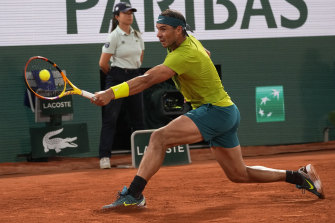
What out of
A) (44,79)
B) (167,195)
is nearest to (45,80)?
(44,79)

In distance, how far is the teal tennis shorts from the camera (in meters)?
4.66

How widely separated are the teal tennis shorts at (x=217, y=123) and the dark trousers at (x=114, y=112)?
10.3 feet

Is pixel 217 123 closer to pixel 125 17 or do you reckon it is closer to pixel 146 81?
pixel 146 81

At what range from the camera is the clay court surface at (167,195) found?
14.8 feet

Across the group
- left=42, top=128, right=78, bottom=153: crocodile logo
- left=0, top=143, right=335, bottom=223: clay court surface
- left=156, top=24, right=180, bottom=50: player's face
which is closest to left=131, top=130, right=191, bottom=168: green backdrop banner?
left=0, top=143, right=335, bottom=223: clay court surface

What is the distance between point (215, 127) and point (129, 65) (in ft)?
10.9

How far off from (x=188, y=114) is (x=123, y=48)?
3227 millimetres

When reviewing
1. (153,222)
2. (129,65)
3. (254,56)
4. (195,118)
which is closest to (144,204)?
(153,222)

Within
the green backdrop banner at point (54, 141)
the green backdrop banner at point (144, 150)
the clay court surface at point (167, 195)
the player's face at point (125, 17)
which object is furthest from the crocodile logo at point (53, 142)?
the player's face at point (125, 17)

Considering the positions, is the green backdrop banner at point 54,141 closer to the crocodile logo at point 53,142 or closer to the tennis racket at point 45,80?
the crocodile logo at point 53,142

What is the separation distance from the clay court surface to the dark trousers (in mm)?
369

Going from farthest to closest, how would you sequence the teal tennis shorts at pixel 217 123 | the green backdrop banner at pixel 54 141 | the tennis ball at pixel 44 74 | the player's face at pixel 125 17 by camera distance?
the green backdrop banner at pixel 54 141, the tennis ball at pixel 44 74, the player's face at pixel 125 17, the teal tennis shorts at pixel 217 123

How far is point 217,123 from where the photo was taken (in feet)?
15.4

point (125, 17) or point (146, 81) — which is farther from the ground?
point (125, 17)
